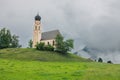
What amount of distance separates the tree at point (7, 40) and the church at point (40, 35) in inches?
357

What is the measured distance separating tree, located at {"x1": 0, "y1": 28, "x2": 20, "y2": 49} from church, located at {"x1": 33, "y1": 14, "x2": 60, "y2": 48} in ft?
29.7

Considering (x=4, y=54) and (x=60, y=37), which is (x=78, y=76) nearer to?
(x=4, y=54)

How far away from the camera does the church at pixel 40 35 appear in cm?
15177

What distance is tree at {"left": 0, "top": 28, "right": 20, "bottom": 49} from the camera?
146 m

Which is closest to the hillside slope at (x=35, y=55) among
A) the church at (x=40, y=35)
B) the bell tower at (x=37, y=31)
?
the church at (x=40, y=35)

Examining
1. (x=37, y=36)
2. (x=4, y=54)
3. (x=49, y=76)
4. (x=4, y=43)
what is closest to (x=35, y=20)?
(x=37, y=36)

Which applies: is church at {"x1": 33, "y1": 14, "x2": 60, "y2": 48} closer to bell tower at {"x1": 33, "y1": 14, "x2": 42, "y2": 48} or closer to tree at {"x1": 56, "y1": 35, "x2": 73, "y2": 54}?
bell tower at {"x1": 33, "y1": 14, "x2": 42, "y2": 48}

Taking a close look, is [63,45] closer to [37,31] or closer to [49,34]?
[49,34]

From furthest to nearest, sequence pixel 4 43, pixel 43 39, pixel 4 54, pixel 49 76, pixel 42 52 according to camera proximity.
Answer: pixel 43 39 → pixel 4 43 → pixel 42 52 → pixel 4 54 → pixel 49 76

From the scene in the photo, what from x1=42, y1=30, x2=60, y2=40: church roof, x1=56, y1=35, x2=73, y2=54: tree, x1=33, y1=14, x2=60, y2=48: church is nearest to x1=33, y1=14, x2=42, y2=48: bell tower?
x1=33, y1=14, x2=60, y2=48: church

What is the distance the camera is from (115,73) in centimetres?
3875

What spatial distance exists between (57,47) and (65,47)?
3.14 metres

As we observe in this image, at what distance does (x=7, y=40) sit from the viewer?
5876 inches

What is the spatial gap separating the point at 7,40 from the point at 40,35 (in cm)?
1762
